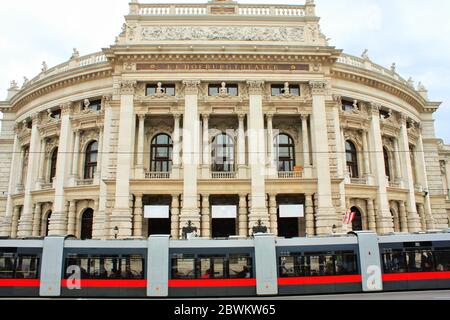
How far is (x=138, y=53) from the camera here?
32312 mm

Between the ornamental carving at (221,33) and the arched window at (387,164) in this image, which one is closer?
the ornamental carving at (221,33)

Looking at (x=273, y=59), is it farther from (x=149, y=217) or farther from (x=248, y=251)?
(x=248, y=251)

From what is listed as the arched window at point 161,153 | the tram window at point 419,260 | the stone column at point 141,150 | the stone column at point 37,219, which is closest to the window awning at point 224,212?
the arched window at point 161,153

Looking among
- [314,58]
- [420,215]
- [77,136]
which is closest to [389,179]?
[420,215]

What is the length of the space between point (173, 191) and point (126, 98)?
847cm

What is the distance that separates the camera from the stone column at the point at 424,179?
133 ft

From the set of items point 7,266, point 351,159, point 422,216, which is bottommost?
point 7,266

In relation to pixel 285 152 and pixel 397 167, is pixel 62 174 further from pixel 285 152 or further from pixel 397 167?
pixel 397 167

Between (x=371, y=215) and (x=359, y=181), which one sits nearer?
(x=371, y=215)

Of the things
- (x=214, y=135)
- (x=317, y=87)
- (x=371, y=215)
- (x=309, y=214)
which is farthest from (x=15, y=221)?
(x=371, y=215)

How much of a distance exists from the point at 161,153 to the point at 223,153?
17.2ft

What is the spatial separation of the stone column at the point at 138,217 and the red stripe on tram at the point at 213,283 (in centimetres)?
1229

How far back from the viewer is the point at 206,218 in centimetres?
3028

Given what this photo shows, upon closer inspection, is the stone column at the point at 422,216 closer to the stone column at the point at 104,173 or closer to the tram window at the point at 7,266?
the stone column at the point at 104,173
